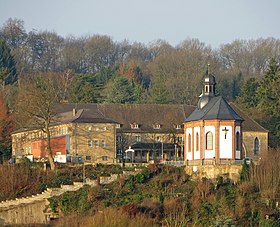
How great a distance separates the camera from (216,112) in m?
80.1

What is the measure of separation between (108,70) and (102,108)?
106 feet

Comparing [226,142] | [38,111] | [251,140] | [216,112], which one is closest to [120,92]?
[251,140]

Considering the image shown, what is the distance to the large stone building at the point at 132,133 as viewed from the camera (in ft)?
271

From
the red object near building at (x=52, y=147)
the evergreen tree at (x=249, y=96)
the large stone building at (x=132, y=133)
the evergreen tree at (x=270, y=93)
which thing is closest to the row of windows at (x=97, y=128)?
the large stone building at (x=132, y=133)

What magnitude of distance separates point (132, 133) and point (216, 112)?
43.6ft

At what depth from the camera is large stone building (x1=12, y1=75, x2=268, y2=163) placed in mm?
82562

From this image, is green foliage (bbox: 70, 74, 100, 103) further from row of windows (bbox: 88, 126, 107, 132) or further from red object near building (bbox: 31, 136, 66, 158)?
row of windows (bbox: 88, 126, 107, 132)

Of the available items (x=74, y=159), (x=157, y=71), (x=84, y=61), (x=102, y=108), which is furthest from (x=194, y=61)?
(x=74, y=159)

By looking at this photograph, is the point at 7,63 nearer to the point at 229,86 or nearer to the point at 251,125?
the point at 229,86

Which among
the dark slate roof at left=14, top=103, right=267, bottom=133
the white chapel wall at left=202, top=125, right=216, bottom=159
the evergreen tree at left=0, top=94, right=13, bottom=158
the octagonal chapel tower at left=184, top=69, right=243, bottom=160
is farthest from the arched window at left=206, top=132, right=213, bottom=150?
the evergreen tree at left=0, top=94, right=13, bottom=158

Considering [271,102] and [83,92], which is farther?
[83,92]

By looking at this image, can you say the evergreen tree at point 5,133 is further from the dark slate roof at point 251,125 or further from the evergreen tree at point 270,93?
the evergreen tree at point 270,93

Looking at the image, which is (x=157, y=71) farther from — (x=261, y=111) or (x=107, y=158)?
(x=107, y=158)

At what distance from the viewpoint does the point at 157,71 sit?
406 feet
